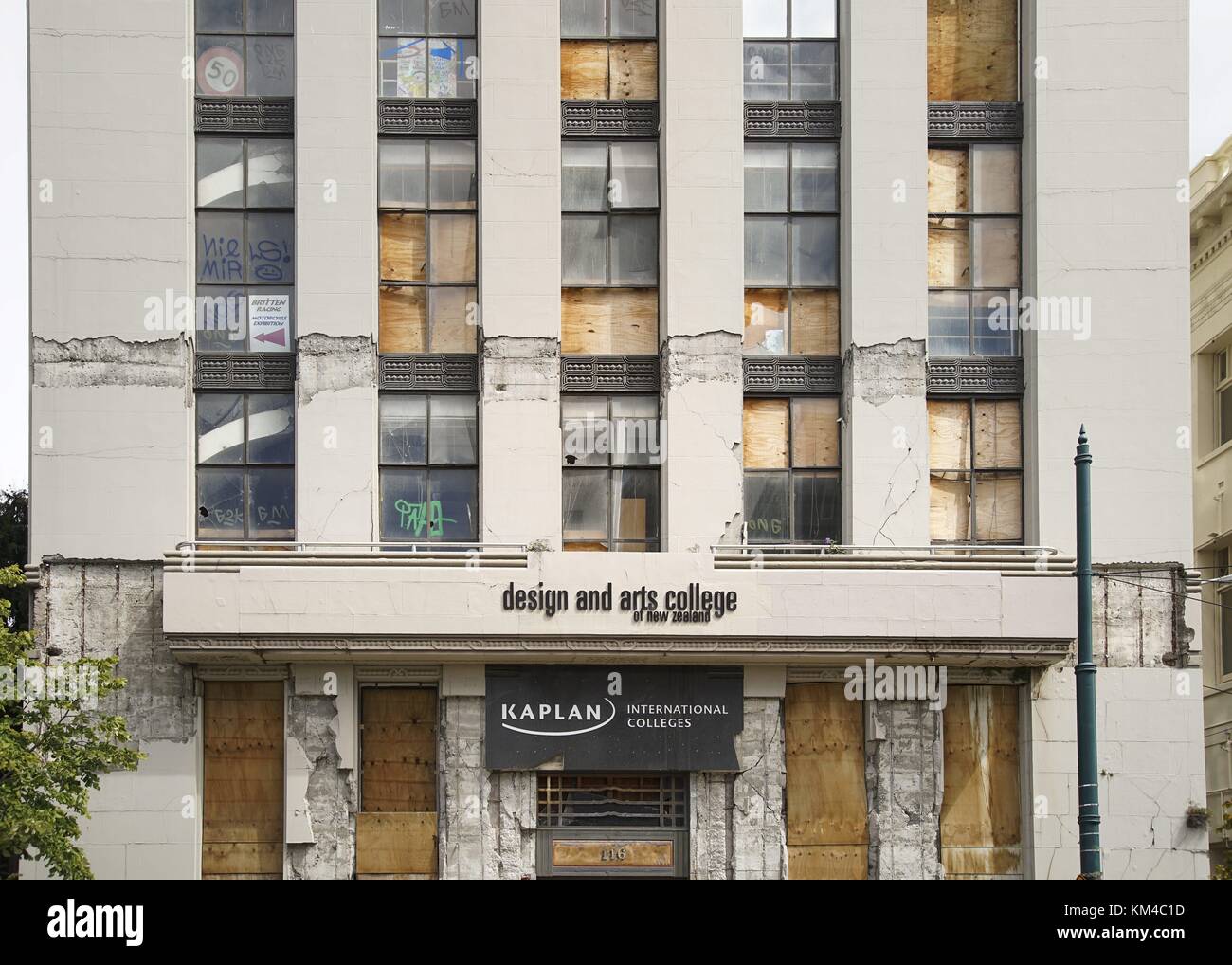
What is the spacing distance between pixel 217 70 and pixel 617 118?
7148 millimetres

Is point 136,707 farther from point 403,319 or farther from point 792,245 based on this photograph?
point 792,245

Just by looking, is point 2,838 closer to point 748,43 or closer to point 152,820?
point 152,820

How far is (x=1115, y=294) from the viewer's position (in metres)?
28.9

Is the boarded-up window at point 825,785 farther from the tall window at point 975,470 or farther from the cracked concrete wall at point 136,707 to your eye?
the cracked concrete wall at point 136,707

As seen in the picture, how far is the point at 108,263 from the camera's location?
1122 inches

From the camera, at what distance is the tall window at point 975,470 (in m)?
29.0

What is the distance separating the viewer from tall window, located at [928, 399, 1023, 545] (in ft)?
95.2

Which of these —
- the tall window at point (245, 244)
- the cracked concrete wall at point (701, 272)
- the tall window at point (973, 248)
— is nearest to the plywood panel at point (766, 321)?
the cracked concrete wall at point (701, 272)

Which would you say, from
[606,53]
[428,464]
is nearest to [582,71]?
[606,53]

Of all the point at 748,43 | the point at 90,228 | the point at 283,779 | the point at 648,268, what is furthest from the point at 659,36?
the point at 283,779

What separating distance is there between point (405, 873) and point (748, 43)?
1562cm

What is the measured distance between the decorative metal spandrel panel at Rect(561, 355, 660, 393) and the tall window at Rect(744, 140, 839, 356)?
2.08m

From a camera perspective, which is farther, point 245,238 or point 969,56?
point 969,56

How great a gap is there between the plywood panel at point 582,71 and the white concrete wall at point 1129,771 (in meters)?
12.9
